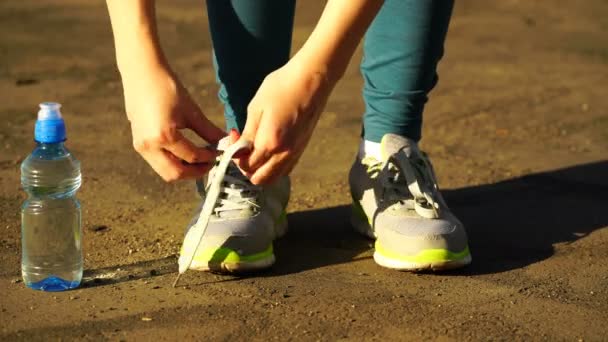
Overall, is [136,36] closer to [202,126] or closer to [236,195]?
[202,126]

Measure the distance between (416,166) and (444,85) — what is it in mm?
1741

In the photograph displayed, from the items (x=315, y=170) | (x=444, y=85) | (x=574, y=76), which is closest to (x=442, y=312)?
(x=315, y=170)

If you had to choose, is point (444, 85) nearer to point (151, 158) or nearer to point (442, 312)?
point (442, 312)

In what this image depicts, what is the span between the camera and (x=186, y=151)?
199cm

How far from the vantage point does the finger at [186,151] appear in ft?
6.43

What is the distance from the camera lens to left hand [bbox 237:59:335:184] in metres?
1.93

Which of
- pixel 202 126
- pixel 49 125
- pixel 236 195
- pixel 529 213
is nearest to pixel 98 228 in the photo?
pixel 236 195

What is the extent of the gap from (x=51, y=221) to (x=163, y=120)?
581 mm

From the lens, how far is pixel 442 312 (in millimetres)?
2203

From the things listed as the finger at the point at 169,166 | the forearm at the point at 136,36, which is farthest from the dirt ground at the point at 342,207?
the forearm at the point at 136,36

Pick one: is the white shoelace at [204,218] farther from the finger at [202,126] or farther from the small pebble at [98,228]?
the small pebble at [98,228]

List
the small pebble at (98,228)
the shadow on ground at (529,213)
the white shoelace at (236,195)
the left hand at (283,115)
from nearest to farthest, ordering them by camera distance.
A: the left hand at (283,115)
the white shoelace at (236,195)
the shadow on ground at (529,213)
the small pebble at (98,228)

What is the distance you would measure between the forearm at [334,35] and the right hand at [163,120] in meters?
0.25

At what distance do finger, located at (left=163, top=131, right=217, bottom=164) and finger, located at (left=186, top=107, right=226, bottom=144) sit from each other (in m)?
0.04
